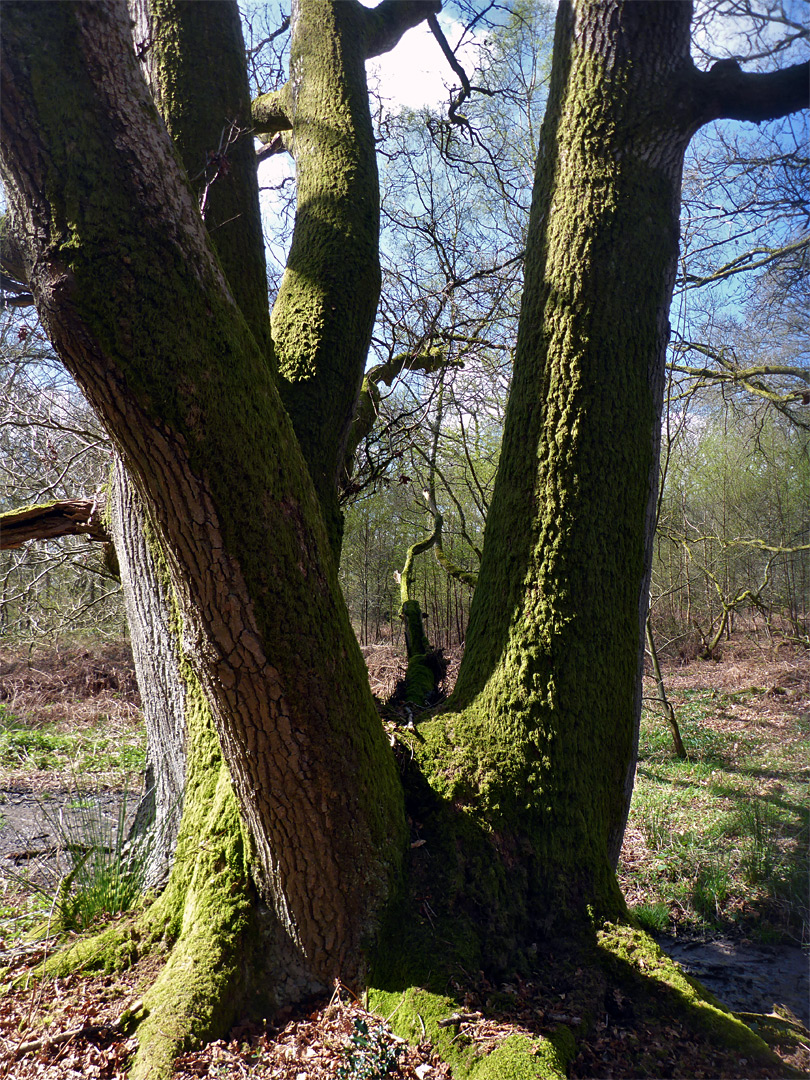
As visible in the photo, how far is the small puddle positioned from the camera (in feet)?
9.96

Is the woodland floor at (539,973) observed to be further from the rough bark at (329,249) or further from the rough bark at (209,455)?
the rough bark at (329,249)

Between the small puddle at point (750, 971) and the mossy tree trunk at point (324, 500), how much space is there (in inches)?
55.7

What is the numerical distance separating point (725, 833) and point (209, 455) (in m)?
5.44

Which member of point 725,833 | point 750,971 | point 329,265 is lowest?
point 750,971

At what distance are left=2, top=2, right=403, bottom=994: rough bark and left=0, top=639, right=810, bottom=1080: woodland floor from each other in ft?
1.17

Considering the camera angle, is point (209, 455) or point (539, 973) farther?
point (539, 973)

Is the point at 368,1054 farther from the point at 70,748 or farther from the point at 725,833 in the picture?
the point at 70,748

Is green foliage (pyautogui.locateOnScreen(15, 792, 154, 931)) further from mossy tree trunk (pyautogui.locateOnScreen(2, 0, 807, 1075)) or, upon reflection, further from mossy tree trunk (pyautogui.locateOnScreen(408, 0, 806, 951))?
mossy tree trunk (pyautogui.locateOnScreen(408, 0, 806, 951))

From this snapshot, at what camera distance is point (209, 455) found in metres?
1.65

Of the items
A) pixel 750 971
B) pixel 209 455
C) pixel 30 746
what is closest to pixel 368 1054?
pixel 209 455

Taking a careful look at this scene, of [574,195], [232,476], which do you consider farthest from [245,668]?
[574,195]

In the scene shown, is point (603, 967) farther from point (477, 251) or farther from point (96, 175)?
point (477, 251)

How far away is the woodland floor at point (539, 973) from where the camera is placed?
191 cm

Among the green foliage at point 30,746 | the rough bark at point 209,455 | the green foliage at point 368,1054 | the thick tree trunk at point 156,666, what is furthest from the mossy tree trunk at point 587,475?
the green foliage at point 30,746
